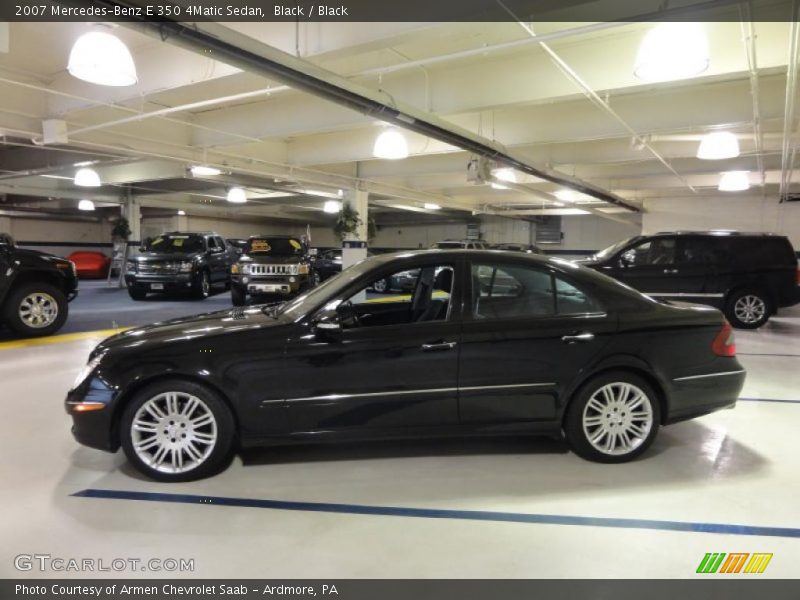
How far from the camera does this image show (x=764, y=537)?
235cm

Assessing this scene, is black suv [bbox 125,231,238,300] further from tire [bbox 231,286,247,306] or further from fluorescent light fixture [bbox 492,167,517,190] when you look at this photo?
fluorescent light fixture [bbox 492,167,517,190]

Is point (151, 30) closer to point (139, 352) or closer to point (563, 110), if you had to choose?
point (139, 352)

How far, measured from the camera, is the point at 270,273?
10125mm

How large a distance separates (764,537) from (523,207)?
55.4ft

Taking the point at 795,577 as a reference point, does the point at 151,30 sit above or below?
above

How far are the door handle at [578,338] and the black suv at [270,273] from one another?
7.84 meters

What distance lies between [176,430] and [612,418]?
265cm

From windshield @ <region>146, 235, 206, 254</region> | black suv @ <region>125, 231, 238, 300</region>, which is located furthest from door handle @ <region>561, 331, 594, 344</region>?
windshield @ <region>146, 235, 206, 254</region>

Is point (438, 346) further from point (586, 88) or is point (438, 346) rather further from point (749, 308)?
point (749, 308)

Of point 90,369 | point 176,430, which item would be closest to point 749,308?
point 176,430

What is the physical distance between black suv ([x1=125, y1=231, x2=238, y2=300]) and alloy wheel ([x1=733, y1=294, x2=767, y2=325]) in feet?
36.4

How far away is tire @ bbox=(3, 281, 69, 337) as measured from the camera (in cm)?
680

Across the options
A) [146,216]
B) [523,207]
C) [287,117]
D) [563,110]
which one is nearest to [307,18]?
[287,117]

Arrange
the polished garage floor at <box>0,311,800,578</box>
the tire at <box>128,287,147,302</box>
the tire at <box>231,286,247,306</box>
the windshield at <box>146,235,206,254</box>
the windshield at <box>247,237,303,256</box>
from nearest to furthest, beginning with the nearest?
1. the polished garage floor at <box>0,311,800,578</box>
2. the tire at <box>231,286,247,306</box>
3. the windshield at <box>247,237,303,256</box>
4. the tire at <box>128,287,147,302</box>
5. the windshield at <box>146,235,206,254</box>
